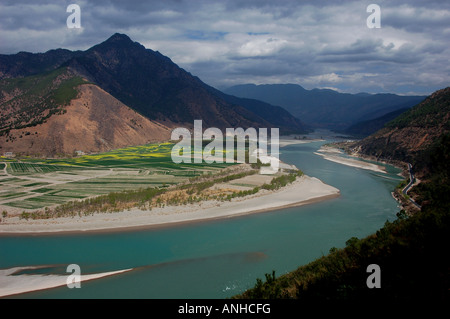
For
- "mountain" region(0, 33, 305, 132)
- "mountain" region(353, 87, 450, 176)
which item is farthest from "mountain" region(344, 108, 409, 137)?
"mountain" region(353, 87, 450, 176)

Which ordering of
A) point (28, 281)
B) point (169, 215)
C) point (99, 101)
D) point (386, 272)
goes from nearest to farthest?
point (386, 272), point (28, 281), point (169, 215), point (99, 101)

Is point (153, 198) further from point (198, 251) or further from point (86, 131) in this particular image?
point (86, 131)

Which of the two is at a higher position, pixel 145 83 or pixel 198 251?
pixel 145 83

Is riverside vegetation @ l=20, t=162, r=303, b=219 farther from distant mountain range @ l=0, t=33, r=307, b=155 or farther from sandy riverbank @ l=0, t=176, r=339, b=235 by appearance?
distant mountain range @ l=0, t=33, r=307, b=155

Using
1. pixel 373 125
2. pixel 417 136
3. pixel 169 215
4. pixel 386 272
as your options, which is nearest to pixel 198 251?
pixel 169 215

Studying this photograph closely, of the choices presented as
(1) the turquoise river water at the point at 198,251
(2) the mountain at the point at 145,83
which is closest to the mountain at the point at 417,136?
(1) the turquoise river water at the point at 198,251
